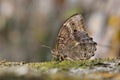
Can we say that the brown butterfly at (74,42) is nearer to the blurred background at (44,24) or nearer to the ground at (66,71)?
the ground at (66,71)

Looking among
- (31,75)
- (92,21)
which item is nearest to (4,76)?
(31,75)

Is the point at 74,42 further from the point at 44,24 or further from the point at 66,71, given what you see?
the point at 44,24

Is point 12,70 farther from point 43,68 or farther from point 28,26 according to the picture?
point 28,26

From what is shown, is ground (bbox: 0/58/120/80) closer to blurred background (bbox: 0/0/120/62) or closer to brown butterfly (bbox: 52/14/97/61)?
brown butterfly (bbox: 52/14/97/61)

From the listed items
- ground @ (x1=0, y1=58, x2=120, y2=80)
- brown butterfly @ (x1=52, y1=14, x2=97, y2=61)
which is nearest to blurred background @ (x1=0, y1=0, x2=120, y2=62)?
brown butterfly @ (x1=52, y1=14, x2=97, y2=61)

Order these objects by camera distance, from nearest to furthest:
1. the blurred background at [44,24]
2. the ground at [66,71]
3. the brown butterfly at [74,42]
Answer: the ground at [66,71]
the brown butterfly at [74,42]
the blurred background at [44,24]

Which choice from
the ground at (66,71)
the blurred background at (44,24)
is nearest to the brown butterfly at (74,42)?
the ground at (66,71)
